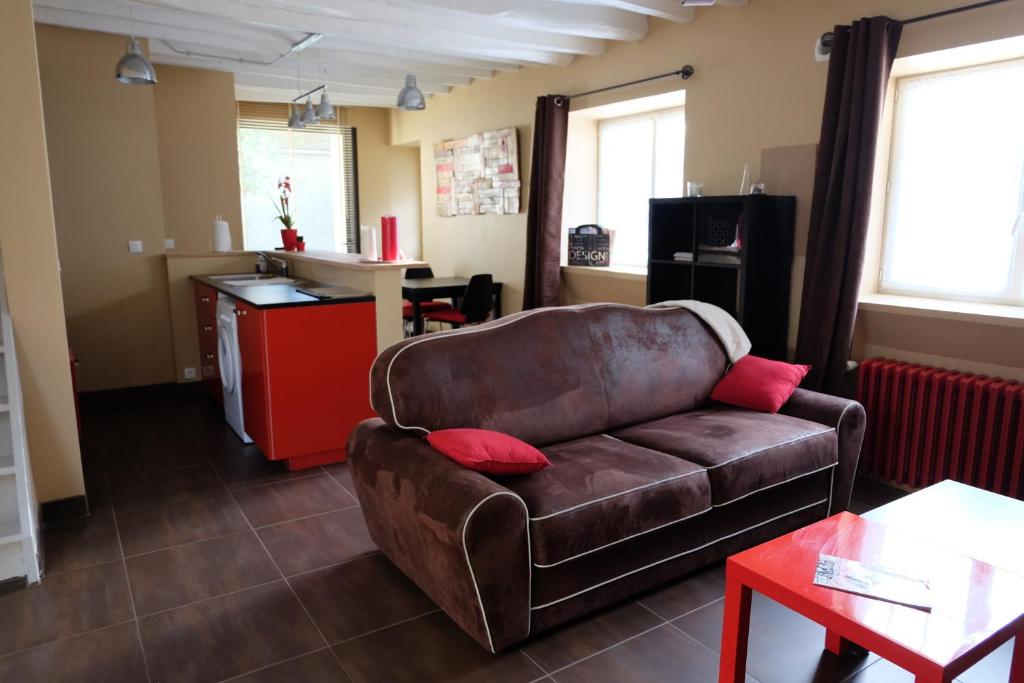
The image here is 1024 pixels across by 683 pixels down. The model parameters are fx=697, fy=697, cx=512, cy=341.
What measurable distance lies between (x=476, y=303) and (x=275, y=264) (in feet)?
5.35

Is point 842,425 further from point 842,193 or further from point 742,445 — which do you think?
point 842,193

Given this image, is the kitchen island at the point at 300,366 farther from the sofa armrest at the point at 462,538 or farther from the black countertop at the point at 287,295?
the sofa armrest at the point at 462,538

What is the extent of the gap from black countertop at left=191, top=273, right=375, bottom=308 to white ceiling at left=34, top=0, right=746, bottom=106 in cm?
160

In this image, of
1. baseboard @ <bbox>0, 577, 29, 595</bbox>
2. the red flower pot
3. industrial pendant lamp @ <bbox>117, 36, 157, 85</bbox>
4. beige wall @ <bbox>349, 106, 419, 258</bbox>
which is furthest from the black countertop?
beige wall @ <bbox>349, 106, 419, 258</bbox>

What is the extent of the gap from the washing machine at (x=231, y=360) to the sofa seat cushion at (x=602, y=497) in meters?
2.23

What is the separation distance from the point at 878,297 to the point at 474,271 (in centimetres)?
390

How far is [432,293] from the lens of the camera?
598 cm

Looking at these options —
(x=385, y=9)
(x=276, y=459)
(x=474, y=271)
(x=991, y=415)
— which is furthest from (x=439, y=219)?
(x=991, y=415)

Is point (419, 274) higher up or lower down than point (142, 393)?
higher up

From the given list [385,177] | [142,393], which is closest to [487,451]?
[142,393]

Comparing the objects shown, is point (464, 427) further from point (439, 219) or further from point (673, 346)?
point (439, 219)

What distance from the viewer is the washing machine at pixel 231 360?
4027mm

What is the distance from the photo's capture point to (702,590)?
8.37 feet

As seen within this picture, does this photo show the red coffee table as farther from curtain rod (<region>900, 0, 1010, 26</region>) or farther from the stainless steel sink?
the stainless steel sink
